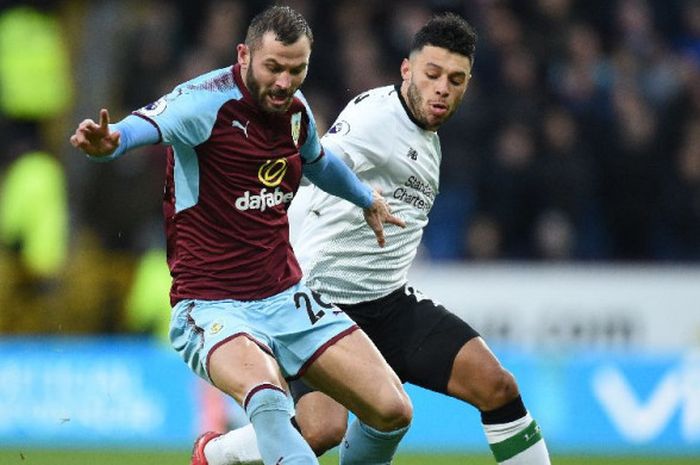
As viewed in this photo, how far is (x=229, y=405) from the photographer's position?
11.8m

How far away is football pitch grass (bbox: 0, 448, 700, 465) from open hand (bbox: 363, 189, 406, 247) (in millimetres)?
3586

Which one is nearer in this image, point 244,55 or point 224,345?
point 224,345

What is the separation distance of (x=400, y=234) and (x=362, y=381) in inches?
45.0

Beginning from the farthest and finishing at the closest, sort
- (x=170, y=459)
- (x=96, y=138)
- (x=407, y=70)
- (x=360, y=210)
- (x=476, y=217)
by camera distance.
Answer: (x=476, y=217) → (x=170, y=459) → (x=407, y=70) → (x=360, y=210) → (x=96, y=138)

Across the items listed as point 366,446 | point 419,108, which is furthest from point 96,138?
point 366,446

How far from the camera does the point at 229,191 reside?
6.51 metres

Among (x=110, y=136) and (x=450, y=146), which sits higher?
(x=110, y=136)

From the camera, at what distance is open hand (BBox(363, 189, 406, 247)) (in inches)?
274

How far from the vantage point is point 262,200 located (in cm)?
659

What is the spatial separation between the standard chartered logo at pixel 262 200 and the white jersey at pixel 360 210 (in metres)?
0.68

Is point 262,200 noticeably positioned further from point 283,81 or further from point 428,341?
point 428,341

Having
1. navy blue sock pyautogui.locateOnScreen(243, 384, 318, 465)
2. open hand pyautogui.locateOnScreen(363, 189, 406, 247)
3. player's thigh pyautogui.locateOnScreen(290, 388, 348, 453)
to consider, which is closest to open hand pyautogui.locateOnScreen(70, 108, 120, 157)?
navy blue sock pyautogui.locateOnScreen(243, 384, 318, 465)

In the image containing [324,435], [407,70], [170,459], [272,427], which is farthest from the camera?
[170,459]

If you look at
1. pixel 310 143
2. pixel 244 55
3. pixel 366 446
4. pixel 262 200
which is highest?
pixel 244 55
